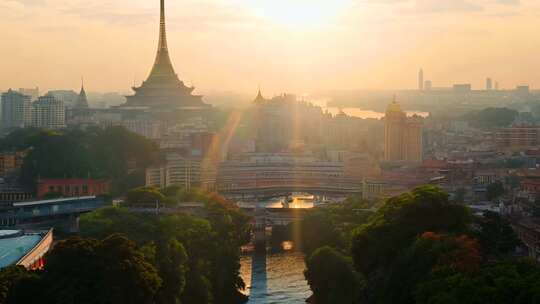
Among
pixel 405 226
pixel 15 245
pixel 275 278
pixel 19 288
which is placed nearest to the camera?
pixel 19 288

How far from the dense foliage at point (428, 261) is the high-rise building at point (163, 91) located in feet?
142

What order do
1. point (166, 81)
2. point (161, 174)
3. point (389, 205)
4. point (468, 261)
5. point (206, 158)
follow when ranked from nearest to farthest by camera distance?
point (468, 261) < point (389, 205) < point (161, 174) < point (206, 158) < point (166, 81)

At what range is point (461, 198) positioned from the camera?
3250 centimetres

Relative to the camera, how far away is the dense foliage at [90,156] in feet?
126

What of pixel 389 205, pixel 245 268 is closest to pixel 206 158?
pixel 245 268

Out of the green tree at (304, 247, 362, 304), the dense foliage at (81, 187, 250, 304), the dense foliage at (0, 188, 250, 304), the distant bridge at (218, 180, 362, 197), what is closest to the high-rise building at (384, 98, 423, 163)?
the distant bridge at (218, 180, 362, 197)

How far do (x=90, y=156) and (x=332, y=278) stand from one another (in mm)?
19718

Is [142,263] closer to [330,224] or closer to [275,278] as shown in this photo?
[275,278]

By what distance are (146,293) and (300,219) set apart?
618 inches

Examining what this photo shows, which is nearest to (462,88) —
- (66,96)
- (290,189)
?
(66,96)

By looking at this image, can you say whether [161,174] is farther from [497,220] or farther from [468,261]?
[468,261]

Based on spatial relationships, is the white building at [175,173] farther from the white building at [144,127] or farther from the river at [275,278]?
the white building at [144,127]

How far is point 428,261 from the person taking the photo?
50.2 feet

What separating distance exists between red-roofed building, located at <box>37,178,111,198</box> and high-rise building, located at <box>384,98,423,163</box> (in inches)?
691
